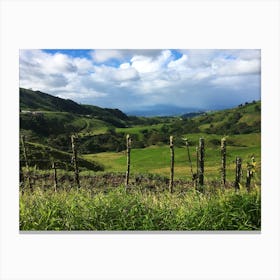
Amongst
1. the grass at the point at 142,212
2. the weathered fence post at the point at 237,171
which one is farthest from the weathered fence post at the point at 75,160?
the weathered fence post at the point at 237,171

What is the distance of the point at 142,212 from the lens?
6.43 m

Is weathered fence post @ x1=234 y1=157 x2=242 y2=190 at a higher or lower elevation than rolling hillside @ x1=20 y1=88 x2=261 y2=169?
lower

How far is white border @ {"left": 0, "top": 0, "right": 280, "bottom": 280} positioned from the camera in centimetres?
629

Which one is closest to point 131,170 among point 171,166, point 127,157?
point 127,157

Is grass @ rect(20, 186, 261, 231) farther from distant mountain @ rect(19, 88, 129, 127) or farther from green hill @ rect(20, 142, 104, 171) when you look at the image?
distant mountain @ rect(19, 88, 129, 127)

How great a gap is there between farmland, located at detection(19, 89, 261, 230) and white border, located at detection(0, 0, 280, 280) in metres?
0.16

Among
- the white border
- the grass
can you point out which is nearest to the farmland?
the grass

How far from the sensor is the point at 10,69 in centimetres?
650

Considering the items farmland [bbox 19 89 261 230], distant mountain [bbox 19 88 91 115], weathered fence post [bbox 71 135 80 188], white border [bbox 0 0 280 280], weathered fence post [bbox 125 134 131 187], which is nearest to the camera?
white border [bbox 0 0 280 280]
